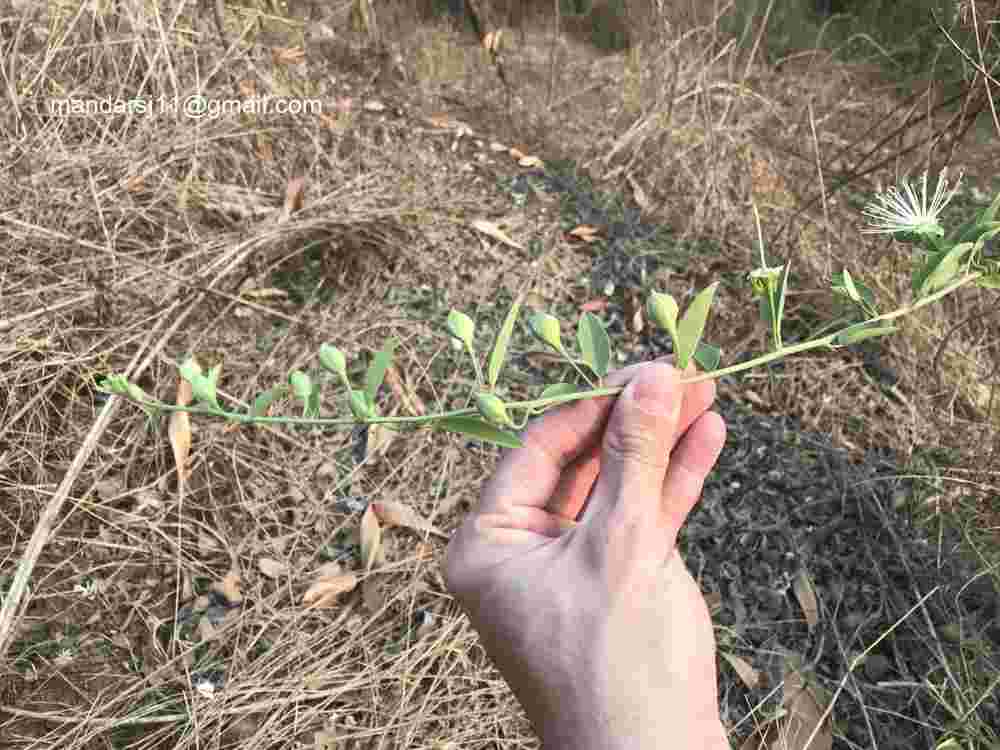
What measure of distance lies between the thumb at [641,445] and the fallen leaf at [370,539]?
0.80 meters

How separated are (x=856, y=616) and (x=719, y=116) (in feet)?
6.04

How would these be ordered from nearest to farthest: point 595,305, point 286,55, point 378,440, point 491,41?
point 378,440
point 595,305
point 286,55
point 491,41

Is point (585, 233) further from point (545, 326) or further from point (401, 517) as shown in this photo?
point (545, 326)

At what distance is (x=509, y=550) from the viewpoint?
88 centimetres

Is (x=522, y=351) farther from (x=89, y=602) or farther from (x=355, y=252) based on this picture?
(x=89, y=602)

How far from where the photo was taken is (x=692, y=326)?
28.8 inches

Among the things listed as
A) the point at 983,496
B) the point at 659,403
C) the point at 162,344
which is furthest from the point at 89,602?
the point at 983,496

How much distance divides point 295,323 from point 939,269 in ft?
4.92

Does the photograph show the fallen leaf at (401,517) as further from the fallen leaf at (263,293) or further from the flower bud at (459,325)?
the flower bud at (459,325)

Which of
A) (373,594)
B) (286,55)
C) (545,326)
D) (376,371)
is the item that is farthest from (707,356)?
(286,55)

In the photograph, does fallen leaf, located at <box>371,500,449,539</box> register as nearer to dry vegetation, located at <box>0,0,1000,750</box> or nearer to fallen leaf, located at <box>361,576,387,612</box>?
dry vegetation, located at <box>0,0,1000,750</box>

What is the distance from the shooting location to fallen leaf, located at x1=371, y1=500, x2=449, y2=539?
156cm

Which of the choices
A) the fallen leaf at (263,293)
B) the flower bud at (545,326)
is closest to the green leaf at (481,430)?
the flower bud at (545,326)

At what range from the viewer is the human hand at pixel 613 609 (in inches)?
30.3
